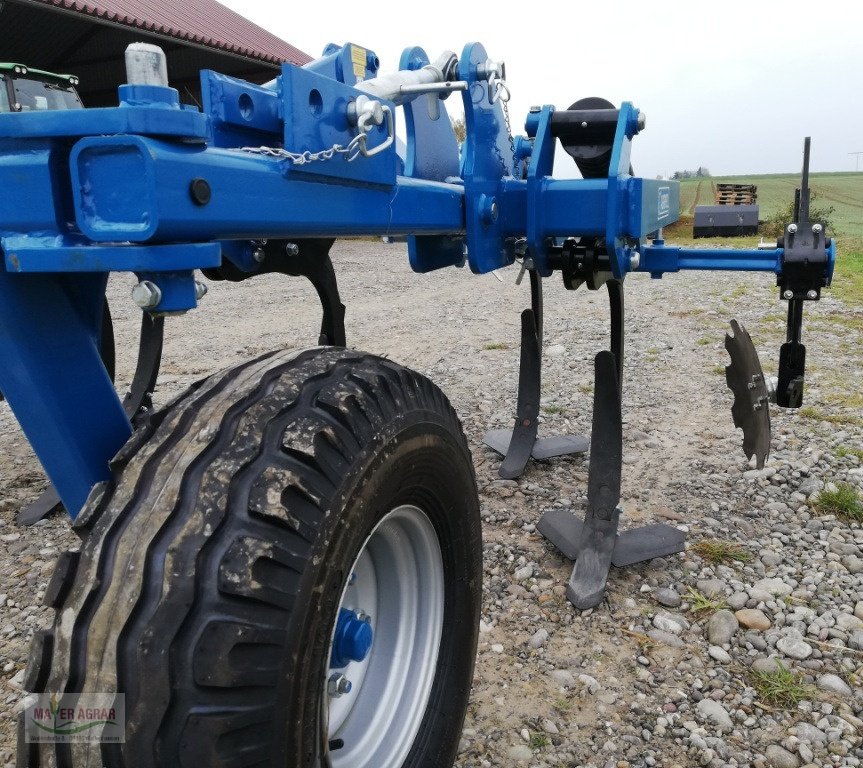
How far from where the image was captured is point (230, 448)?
46.6 inches

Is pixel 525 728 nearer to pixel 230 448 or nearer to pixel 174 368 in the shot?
pixel 230 448

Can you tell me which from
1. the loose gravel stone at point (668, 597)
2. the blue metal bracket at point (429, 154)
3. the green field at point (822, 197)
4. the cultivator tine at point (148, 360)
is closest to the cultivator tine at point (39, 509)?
the cultivator tine at point (148, 360)

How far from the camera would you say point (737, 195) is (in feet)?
64.8

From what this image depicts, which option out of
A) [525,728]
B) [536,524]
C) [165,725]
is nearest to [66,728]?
[165,725]

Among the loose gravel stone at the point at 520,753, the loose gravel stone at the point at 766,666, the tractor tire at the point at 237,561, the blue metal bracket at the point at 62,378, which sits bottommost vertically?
the loose gravel stone at the point at 520,753

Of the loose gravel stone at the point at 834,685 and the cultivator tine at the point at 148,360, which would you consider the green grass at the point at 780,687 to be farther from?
the cultivator tine at the point at 148,360

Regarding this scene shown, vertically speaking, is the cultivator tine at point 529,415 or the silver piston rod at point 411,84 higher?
the silver piston rod at point 411,84

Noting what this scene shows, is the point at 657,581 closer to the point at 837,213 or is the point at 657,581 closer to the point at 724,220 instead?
the point at 724,220

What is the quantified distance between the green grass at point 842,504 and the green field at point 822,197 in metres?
16.0

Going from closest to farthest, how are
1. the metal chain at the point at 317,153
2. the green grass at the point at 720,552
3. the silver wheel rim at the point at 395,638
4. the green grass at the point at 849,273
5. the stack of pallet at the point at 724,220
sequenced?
the metal chain at the point at 317,153 → the silver wheel rim at the point at 395,638 → the green grass at the point at 720,552 → the green grass at the point at 849,273 → the stack of pallet at the point at 724,220

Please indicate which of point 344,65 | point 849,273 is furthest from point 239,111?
point 849,273

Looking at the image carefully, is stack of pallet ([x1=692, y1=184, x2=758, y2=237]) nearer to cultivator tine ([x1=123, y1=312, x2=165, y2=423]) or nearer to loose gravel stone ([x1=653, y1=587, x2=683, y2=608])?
loose gravel stone ([x1=653, y1=587, x2=683, y2=608])

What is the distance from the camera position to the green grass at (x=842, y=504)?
10.4ft
